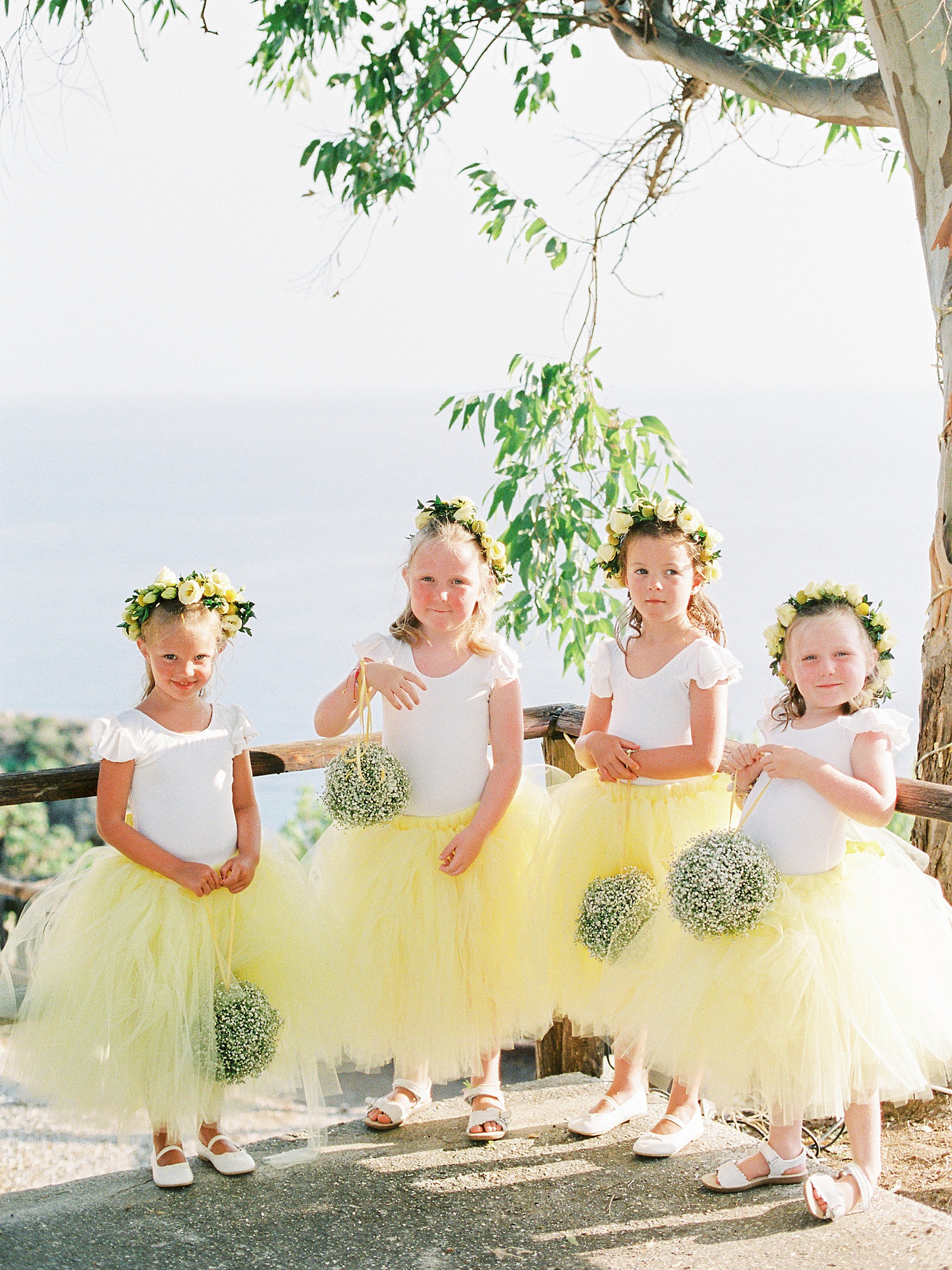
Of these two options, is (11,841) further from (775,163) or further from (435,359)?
(435,359)

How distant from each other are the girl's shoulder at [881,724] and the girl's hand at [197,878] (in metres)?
1.33

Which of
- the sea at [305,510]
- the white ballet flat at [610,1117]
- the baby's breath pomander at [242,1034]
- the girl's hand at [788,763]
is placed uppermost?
the sea at [305,510]

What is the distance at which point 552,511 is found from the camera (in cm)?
533

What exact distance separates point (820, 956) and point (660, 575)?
0.89m

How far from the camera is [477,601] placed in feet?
9.05

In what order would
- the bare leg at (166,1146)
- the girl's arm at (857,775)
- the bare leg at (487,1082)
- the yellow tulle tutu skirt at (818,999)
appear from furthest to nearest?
1. the bare leg at (487,1082)
2. the bare leg at (166,1146)
3. the girl's arm at (857,775)
4. the yellow tulle tutu skirt at (818,999)

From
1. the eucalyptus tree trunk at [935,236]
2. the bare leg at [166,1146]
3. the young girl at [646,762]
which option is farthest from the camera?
the eucalyptus tree trunk at [935,236]

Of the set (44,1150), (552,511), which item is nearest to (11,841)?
(44,1150)

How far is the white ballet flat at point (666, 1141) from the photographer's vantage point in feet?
8.39

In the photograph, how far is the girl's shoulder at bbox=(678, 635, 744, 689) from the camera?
2.55 m

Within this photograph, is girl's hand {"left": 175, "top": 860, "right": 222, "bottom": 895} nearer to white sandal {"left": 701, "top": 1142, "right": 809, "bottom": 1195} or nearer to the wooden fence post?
the wooden fence post

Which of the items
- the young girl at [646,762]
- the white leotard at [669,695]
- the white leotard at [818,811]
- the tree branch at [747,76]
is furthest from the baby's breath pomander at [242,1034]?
the tree branch at [747,76]

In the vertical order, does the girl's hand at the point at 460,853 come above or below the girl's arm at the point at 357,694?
below

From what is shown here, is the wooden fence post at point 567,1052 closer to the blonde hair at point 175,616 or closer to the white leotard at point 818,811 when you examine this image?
the white leotard at point 818,811
